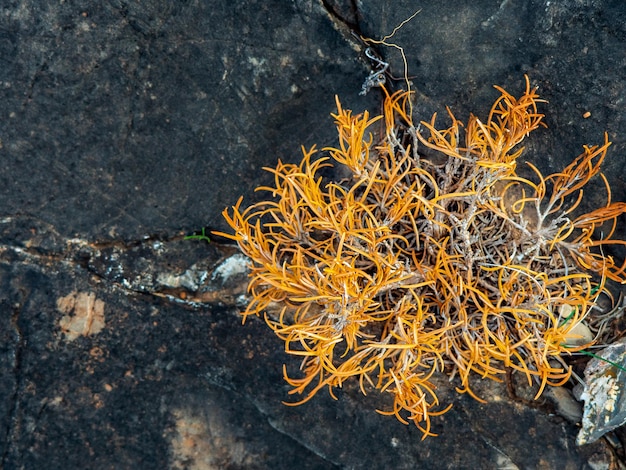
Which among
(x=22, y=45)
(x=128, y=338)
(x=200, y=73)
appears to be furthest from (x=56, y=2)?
(x=128, y=338)

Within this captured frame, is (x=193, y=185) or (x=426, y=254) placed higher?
(x=193, y=185)

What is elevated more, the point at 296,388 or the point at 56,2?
the point at 56,2

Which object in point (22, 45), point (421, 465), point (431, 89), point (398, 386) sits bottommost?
point (421, 465)

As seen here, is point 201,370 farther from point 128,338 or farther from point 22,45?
point 22,45
